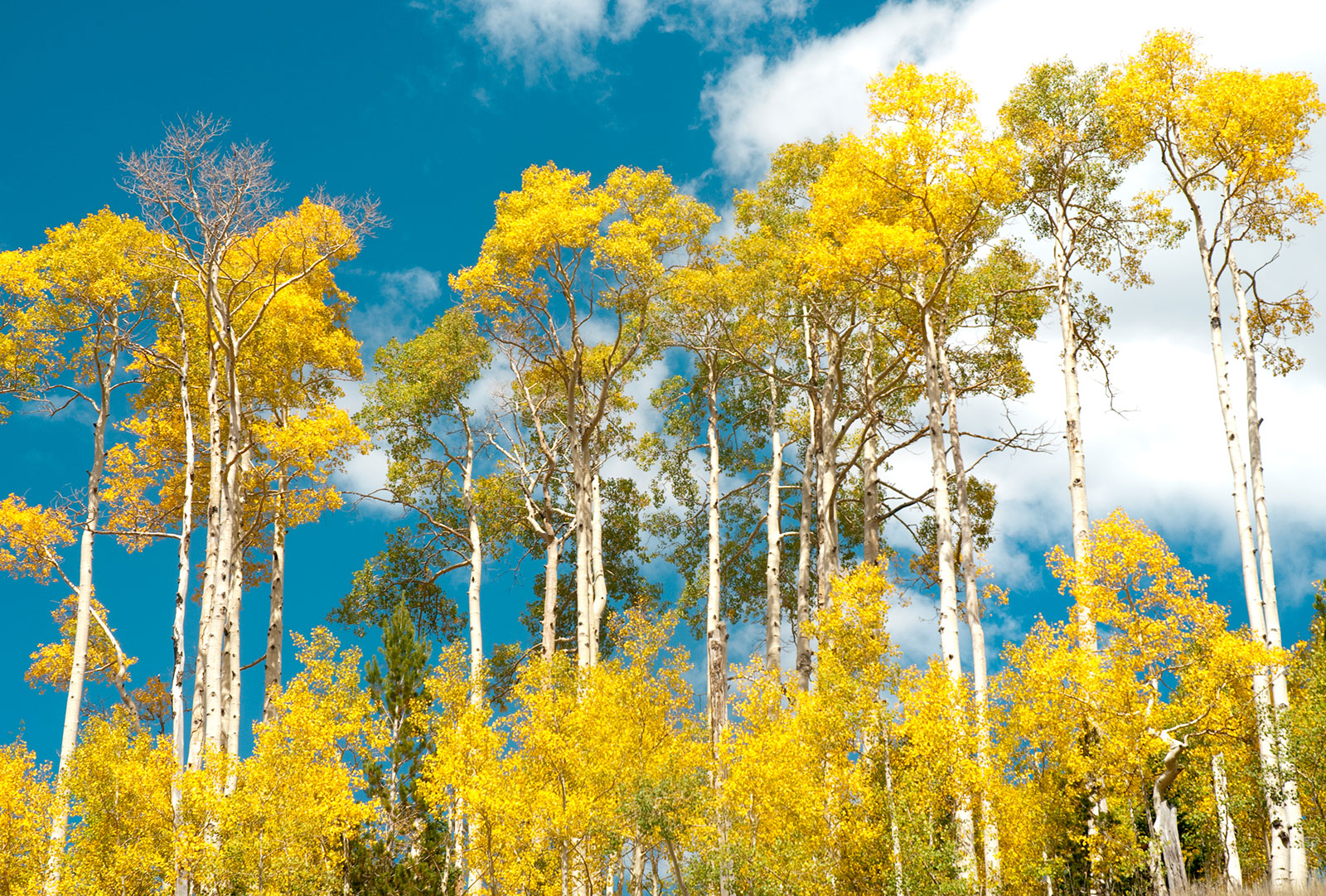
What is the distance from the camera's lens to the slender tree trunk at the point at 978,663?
1662cm

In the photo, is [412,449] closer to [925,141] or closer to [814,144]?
[814,144]

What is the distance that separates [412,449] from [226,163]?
12428 mm

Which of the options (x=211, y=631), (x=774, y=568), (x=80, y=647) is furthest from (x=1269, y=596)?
(x=80, y=647)

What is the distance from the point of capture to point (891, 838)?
17172 millimetres

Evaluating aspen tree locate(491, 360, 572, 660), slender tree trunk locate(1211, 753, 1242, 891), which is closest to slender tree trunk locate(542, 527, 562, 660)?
aspen tree locate(491, 360, 572, 660)

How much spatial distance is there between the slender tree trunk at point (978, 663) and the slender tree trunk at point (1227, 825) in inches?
142

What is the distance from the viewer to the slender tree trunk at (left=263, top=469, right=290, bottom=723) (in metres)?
23.9

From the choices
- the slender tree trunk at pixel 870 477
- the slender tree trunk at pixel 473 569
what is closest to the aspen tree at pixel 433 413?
the slender tree trunk at pixel 473 569

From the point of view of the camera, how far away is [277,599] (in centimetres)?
2466

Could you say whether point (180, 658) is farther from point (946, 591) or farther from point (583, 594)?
point (946, 591)

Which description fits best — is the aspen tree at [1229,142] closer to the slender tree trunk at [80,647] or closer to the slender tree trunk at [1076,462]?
the slender tree trunk at [1076,462]

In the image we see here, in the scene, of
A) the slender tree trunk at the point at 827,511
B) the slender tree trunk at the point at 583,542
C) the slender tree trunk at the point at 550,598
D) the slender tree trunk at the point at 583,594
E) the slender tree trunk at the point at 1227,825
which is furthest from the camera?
the slender tree trunk at the point at 550,598

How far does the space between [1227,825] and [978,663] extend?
490 centimetres

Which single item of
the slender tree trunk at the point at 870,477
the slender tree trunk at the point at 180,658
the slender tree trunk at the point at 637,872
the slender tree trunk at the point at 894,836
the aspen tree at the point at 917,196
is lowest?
the slender tree trunk at the point at 637,872
